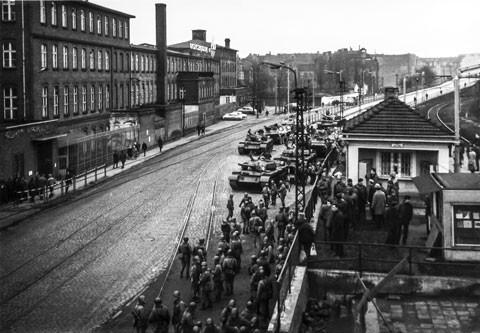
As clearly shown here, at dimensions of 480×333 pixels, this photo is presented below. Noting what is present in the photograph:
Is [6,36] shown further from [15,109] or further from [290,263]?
[290,263]

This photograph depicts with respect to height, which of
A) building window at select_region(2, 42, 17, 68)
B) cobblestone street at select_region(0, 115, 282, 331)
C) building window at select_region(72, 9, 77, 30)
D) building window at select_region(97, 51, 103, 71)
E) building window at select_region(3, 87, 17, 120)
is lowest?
cobblestone street at select_region(0, 115, 282, 331)

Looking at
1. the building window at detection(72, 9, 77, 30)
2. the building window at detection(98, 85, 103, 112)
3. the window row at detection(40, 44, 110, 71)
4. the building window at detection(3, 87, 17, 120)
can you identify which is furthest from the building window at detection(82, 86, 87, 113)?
the building window at detection(3, 87, 17, 120)

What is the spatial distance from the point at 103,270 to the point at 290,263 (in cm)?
740

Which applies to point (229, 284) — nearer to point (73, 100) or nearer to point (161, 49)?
point (73, 100)

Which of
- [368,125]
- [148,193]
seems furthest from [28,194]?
[368,125]

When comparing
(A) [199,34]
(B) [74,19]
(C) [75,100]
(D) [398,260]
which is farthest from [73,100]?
(A) [199,34]

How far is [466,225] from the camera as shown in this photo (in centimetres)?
1695

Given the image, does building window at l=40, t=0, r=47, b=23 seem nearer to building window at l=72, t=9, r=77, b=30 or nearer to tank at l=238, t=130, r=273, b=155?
building window at l=72, t=9, r=77, b=30

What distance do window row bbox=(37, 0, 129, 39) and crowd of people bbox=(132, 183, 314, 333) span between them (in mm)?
23171

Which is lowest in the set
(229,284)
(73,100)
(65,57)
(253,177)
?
(229,284)

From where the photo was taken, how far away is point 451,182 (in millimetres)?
17812

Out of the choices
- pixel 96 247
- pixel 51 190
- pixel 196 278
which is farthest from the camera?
pixel 51 190

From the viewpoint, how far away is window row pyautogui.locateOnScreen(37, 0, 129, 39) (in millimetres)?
40375

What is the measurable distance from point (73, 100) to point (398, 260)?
3263cm
